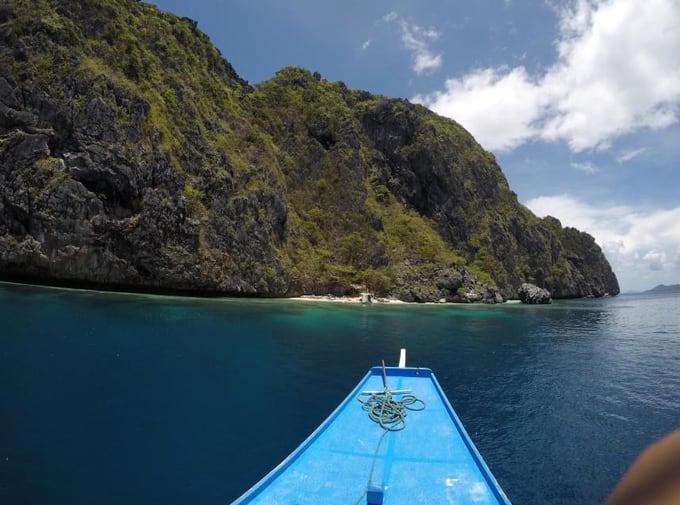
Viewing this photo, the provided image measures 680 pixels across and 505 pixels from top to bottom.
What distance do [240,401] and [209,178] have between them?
5780 cm

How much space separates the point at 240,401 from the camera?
15.9 meters

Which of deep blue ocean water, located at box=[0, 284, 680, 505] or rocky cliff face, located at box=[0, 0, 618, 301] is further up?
rocky cliff face, located at box=[0, 0, 618, 301]

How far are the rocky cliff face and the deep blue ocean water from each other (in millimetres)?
21740

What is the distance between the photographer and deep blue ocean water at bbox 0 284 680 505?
10.5 metres

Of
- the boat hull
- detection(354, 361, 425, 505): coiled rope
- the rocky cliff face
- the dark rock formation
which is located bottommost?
the boat hull

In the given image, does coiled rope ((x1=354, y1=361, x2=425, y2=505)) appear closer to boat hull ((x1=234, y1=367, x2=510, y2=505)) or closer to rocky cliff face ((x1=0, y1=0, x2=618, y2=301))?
boat hull ((x1=234, y1=367, x2=510, y2=505))

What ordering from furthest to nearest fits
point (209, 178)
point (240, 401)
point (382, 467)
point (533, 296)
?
point (533, 296) < point (209, 178) < point (240, 401) < point (382, 467)

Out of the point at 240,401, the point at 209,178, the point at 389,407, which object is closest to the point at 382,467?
the point at 389,407

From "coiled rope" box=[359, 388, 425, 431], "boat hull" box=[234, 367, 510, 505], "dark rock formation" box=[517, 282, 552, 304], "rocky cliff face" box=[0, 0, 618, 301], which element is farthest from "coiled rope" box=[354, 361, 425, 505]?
"dark rock formation" box=[517, 282, 552, 304]

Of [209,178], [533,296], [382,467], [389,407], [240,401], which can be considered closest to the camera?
[382,467]

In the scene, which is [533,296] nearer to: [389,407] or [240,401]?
[240,401]

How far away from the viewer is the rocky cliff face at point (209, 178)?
174 ft

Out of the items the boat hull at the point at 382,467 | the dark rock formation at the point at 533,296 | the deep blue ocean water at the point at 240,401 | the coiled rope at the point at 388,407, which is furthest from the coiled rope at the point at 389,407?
the dark rock formation at the point at 533,296

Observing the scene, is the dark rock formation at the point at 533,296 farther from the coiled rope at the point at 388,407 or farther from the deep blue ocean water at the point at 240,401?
the coiled rope at the point at 388,407
